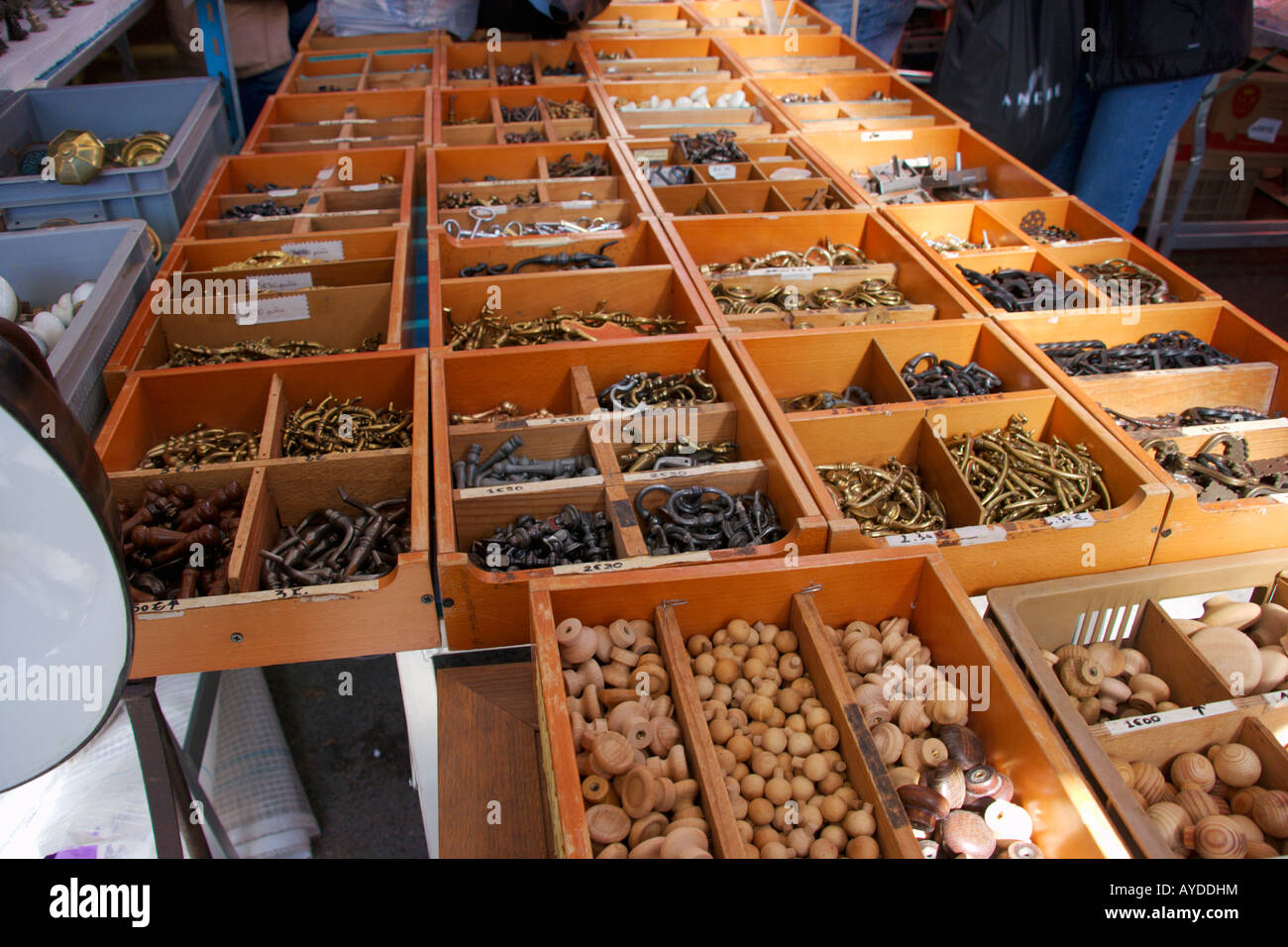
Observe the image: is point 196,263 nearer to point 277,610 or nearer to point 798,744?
point 277,610

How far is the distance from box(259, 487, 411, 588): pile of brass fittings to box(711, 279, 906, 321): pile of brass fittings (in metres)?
1.54

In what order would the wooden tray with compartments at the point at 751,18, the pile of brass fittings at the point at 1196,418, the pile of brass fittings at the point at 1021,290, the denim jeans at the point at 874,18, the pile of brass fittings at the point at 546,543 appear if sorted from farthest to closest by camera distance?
the denim jeans at the point at 874,18 < the wooden tray with compartments at the point at 751,18 < the pile of brass fittings at the point at 1021,290 < the pile of brass fittings at the point at 1196,418 < the pile of brass fittings at the point at 546,543

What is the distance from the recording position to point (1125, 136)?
5.23 m

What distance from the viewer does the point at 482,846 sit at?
1.83 metres

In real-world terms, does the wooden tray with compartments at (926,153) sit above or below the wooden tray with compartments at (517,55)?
below

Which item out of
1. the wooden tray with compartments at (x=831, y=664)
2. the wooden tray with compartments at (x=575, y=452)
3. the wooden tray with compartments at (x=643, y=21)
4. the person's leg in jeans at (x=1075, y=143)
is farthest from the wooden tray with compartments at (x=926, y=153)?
the wooden tray with compartments at (x=831, y=664)

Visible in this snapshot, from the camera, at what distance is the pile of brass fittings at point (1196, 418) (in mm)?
2705

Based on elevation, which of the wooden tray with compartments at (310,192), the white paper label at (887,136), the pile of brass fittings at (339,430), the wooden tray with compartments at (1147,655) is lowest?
the wooden tray with compartments at (1147,655)

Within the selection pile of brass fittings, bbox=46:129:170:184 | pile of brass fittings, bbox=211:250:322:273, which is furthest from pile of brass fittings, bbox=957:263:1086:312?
pile of brass fittings, bbox=46:129:170:184

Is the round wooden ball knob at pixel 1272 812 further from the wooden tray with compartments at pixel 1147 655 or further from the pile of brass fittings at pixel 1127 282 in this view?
the pile of brass fittings at pixel 1127 282

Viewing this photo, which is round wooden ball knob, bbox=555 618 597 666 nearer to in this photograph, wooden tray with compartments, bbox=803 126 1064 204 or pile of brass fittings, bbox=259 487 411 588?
pile of brass fittings, bbox=259 487 411 588

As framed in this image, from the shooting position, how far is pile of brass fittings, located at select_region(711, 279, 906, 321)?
3.30 meters
